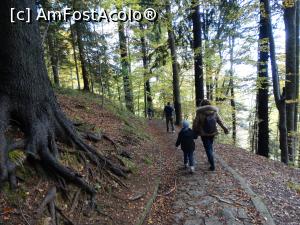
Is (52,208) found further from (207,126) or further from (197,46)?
(197,46)

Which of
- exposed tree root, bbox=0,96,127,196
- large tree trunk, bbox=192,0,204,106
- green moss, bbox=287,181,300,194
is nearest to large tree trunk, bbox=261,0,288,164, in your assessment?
green moss, bbox=287,181,300,194

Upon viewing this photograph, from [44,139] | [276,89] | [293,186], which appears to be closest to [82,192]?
[44,139]

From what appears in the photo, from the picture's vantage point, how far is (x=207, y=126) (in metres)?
7.47

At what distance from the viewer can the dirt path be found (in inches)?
205

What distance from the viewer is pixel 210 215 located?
5.29 m

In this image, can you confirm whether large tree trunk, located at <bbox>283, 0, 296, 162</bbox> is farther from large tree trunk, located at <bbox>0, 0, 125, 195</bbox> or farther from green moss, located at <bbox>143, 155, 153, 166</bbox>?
large tree trunk, located at <bbox>0, 0, 125, 195</bbox>

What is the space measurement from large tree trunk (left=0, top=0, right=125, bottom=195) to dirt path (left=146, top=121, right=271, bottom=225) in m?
1.72

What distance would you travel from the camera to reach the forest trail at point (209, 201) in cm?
519

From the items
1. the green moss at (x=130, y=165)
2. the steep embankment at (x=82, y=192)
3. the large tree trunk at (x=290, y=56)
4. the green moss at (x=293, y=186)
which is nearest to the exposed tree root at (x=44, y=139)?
the steep embankment at (x=82, y=192)

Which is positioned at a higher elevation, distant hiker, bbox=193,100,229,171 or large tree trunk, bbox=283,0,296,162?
large tree trunk, bbox=283,0,296,162

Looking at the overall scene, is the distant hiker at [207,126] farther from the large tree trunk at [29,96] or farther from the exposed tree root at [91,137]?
the large tree trunk at [29,96]

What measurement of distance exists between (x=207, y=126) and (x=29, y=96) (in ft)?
14.9

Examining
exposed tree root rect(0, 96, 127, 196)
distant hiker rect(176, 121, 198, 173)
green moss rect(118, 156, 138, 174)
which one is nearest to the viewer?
exposed tree root rect(0, 96, 127, 196)

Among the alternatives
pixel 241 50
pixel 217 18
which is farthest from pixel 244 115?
pixel 217 18
